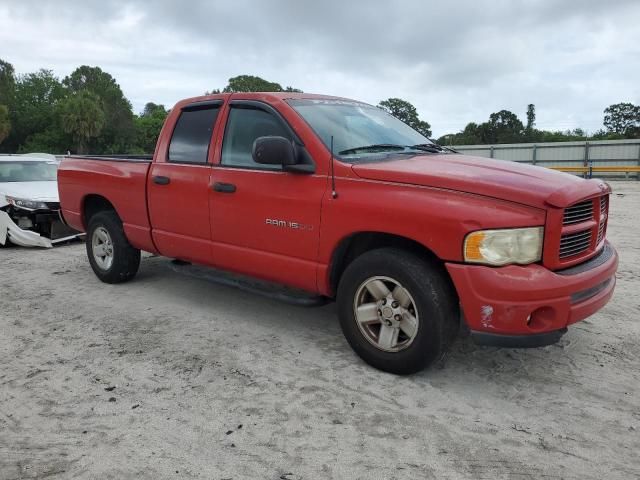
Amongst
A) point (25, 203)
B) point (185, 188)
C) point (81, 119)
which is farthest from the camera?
point (81, 119)

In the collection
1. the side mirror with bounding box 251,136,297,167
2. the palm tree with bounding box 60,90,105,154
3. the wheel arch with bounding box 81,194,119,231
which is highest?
the palm tree with bounding box 60,90,105,154

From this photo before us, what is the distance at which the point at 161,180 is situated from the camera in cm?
484

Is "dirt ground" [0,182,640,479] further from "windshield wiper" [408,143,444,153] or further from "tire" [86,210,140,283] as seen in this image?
"windshield wiper" [408,143,444,153]

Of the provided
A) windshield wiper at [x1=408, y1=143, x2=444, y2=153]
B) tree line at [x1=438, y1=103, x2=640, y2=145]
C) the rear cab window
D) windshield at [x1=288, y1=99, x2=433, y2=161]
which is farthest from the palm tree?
windshield wiper at [x1=408, y1=143, x2=444, y2=153]

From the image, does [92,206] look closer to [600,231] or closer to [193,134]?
[193,134]

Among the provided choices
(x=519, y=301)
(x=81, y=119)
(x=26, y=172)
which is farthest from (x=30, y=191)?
(x=81, y=119)

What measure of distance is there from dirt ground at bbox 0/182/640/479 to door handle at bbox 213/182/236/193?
1.15m

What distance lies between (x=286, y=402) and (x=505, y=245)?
1578mm

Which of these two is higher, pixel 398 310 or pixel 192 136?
pixel 192 136

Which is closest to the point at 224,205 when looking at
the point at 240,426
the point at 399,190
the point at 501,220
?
the point at 399,190

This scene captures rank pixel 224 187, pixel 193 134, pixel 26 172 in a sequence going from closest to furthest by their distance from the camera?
1. pixel 224 187
2. pixel 193 134
3. pixel 26 172

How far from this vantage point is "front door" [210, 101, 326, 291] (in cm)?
378

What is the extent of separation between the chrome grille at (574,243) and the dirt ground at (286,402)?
858 mm

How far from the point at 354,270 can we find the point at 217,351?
1249 millimetres
